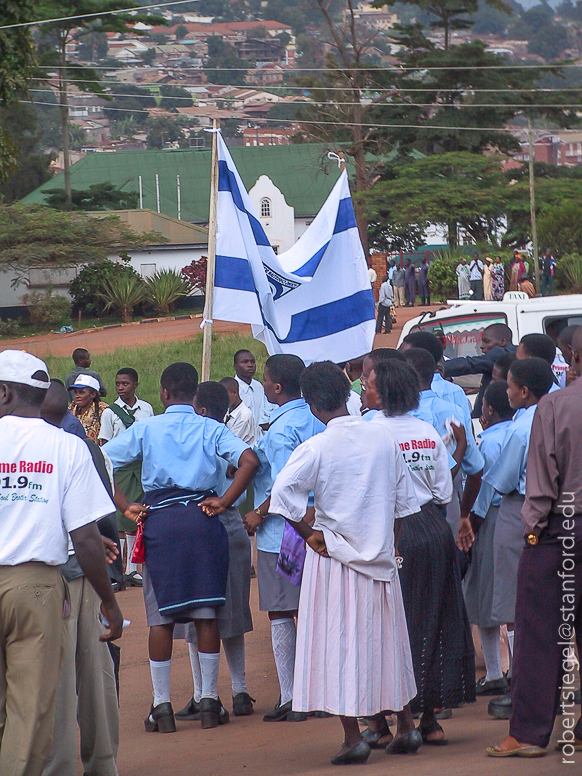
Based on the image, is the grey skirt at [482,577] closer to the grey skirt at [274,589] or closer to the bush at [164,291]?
the grey skirt at [274,589]

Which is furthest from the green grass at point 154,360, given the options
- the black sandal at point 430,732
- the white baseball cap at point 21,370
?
the white baseball cap at point 21,370

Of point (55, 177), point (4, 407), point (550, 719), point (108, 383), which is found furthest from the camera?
point (55, 177)

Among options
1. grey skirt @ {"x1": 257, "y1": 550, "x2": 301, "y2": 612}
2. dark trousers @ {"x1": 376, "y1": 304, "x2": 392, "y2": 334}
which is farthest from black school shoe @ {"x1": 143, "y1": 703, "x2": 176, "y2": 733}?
dark trousers @ {"x1": 376, "y1": 304, "x2": 392, "y2": 334}

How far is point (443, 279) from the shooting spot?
36.5 metres

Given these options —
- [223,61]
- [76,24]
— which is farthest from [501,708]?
[223,61]

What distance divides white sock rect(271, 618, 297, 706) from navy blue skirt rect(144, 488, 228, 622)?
0.42 m

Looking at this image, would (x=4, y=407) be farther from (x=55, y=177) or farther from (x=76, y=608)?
(x=55, y=177)

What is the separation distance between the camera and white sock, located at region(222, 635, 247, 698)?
5723 millimetres

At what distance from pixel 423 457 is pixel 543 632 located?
103cm

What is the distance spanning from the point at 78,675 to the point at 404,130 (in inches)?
1813

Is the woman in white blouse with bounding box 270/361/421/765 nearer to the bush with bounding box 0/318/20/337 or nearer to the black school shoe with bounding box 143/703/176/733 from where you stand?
the black school shoe with bounding box 143/703/176/733

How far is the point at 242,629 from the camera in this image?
567 cm

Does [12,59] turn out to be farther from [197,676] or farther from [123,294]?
[123,294]

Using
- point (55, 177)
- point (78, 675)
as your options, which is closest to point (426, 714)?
point (78, 675)
